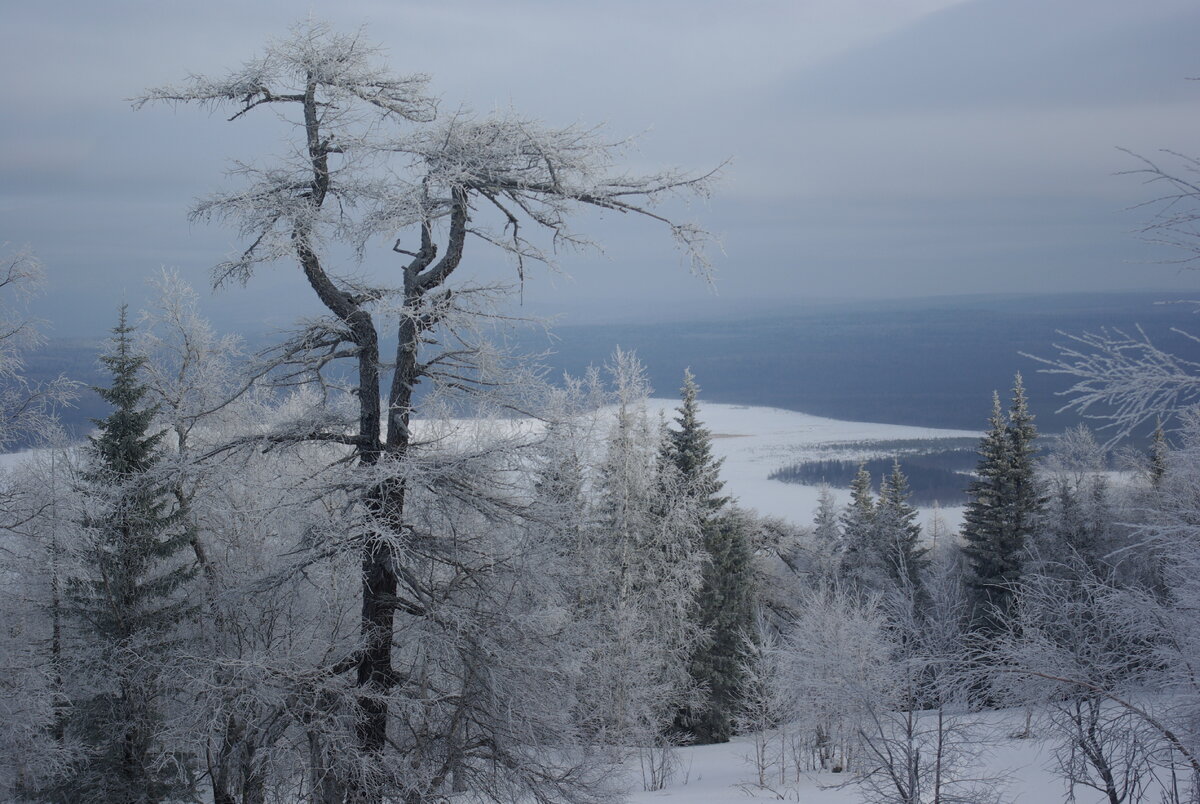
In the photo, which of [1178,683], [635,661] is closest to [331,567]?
[1178,683]

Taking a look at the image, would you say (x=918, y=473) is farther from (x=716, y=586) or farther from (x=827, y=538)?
(x=716, y=586)

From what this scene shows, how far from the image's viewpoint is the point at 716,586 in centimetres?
2722

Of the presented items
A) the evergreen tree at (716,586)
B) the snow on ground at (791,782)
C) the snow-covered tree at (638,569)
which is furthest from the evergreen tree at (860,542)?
the snow-covered tree at (638,569)

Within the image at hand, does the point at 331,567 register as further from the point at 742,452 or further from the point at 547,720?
the point at 742,452

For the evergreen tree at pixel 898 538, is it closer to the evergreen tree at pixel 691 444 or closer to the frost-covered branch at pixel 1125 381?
the evergreen tree at pixel 691 444

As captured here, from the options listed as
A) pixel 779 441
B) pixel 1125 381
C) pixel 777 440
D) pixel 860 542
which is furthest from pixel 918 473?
pixel 1125 381

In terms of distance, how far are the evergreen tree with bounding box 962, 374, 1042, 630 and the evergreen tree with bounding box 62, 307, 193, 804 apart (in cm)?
2548

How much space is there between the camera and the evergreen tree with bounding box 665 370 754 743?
2700 cm

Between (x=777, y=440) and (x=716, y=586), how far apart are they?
80.2 meters

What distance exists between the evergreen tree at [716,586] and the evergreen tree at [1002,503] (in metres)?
8.52

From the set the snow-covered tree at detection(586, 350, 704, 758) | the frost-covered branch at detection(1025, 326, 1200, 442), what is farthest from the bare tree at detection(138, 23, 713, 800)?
the snow-covered tree at detection(586, 350, 704, 758)

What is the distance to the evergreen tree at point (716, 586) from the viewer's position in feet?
88.6

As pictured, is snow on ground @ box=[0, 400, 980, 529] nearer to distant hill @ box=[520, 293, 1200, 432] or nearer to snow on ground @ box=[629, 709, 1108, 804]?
distant hill @ box=[520, 293, 1200, 432]

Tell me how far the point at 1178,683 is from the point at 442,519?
639cm
